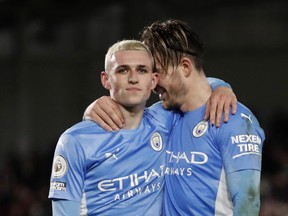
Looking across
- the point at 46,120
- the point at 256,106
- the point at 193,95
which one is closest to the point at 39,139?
the point at 46,120

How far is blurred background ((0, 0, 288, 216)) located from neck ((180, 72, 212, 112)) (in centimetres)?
699

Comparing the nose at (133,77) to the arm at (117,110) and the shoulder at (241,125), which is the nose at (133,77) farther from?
the shoulder at (241,125)

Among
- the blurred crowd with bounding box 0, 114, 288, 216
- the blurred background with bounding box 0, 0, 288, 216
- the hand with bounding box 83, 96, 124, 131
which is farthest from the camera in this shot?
the blurred background with bounding box 0, 0, 288, 216

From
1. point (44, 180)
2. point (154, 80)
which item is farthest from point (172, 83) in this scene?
point (44, 180)

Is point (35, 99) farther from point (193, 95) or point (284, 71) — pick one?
point (193, 95)

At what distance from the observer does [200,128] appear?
3789 millimetres

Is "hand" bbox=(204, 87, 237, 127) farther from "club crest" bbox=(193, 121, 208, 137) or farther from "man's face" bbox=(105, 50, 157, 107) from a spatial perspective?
"man's face" bbox=(105, 50, 157, 107)

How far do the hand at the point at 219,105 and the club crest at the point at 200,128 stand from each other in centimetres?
3

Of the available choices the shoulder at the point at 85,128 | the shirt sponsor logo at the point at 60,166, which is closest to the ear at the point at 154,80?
the shoulder at the point at 85,128

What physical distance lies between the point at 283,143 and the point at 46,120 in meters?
4.00

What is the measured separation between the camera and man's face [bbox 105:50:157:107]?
3713 millimetres

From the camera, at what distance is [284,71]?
11.4 metres

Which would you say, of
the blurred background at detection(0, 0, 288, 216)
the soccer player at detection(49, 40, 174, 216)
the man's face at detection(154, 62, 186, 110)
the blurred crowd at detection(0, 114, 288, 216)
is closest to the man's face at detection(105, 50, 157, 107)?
the soccer player at detection(49, 40, 174, 216)

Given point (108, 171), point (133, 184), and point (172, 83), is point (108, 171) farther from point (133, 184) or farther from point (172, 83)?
point (172, 83)
